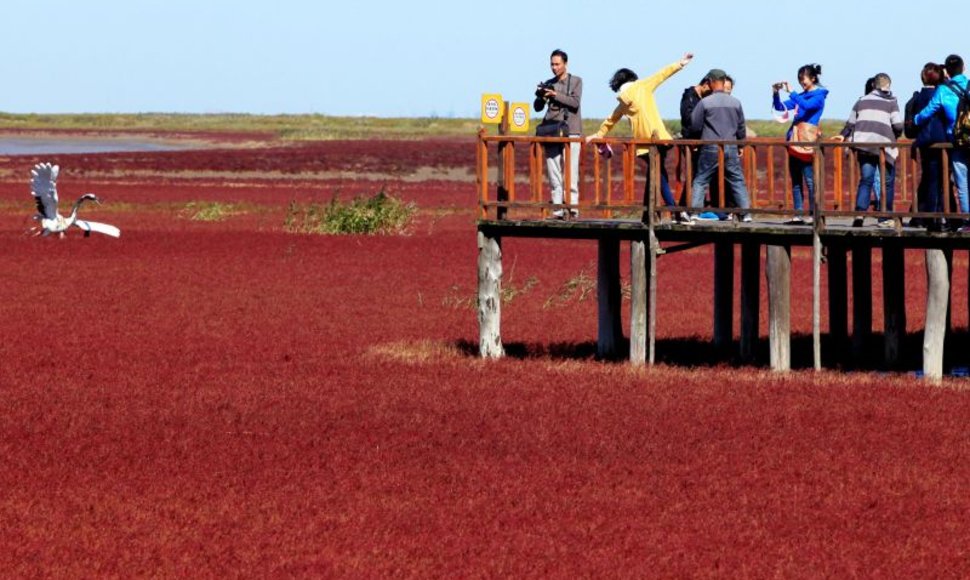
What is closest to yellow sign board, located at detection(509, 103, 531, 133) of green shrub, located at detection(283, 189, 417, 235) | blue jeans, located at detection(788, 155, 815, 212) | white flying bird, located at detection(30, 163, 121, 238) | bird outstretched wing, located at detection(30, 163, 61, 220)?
blue jeans, located at detection(788, 155, 815, 212)

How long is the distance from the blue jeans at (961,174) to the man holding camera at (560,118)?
3844 millimetres

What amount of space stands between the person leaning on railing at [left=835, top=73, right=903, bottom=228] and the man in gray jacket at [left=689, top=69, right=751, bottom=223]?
1.14 m

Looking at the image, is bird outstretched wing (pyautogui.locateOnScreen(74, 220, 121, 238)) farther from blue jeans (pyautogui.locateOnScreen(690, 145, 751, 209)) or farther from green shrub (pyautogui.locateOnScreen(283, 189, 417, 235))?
blue jeans (pyautogui.locateOnScreen(690, 145, 751, 209))

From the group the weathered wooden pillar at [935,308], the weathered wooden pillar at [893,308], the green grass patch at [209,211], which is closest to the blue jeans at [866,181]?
the weathered wooden pillar at [935,308]

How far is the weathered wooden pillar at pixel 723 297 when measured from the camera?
70.8ft

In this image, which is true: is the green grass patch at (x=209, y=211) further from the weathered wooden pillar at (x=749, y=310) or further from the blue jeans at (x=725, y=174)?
the blue jeans at (x=725, y=174)

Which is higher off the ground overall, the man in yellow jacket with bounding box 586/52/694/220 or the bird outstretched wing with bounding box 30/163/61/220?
the man in yellow jacket with bounding box 586/52/694/220

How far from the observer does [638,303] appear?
20.0 meters

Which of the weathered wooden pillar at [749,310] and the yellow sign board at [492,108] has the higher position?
the yellow sign board at [492,108]

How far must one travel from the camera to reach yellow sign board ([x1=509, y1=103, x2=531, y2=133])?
20.0 meters

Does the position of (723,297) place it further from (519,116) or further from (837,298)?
(519,116)

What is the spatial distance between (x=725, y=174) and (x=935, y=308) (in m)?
2.51

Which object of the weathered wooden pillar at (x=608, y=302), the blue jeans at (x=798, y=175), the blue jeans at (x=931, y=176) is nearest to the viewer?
the blue jeans at (x=931, y=176)

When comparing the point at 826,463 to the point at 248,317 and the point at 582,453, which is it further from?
the point at 248,317
